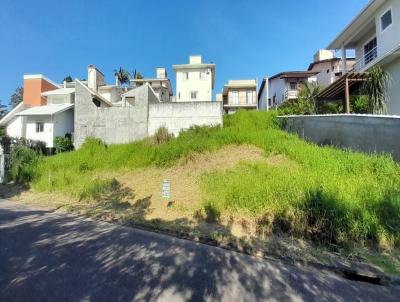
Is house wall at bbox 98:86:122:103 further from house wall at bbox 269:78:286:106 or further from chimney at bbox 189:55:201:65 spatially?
house wall at bbox 269:78:286:106

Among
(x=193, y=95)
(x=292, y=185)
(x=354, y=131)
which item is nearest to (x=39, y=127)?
(x=193, y=95)

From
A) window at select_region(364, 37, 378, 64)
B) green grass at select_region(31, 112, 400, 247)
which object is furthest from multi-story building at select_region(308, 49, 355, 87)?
green grass at select_region(31, 112, 400, 247)

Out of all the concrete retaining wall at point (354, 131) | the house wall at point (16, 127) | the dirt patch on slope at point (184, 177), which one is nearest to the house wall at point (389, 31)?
the concrete retaining wall at point (354, 131)

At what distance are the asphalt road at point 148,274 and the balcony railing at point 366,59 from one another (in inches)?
644

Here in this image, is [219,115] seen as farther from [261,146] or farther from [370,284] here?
[370,284]

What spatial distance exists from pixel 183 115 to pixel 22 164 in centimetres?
1018

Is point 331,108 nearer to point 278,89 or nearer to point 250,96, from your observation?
point 278,89

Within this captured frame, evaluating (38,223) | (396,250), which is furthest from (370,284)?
(38,223)

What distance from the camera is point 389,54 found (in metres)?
13.3

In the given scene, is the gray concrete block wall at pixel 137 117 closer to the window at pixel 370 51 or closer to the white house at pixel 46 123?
the white house at pixel 46 123

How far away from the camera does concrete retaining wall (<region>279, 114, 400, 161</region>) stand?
29.7 ft

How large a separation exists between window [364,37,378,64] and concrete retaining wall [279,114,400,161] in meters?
6.63

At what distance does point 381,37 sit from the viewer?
14.9 metres

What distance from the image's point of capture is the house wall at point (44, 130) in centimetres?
2239
